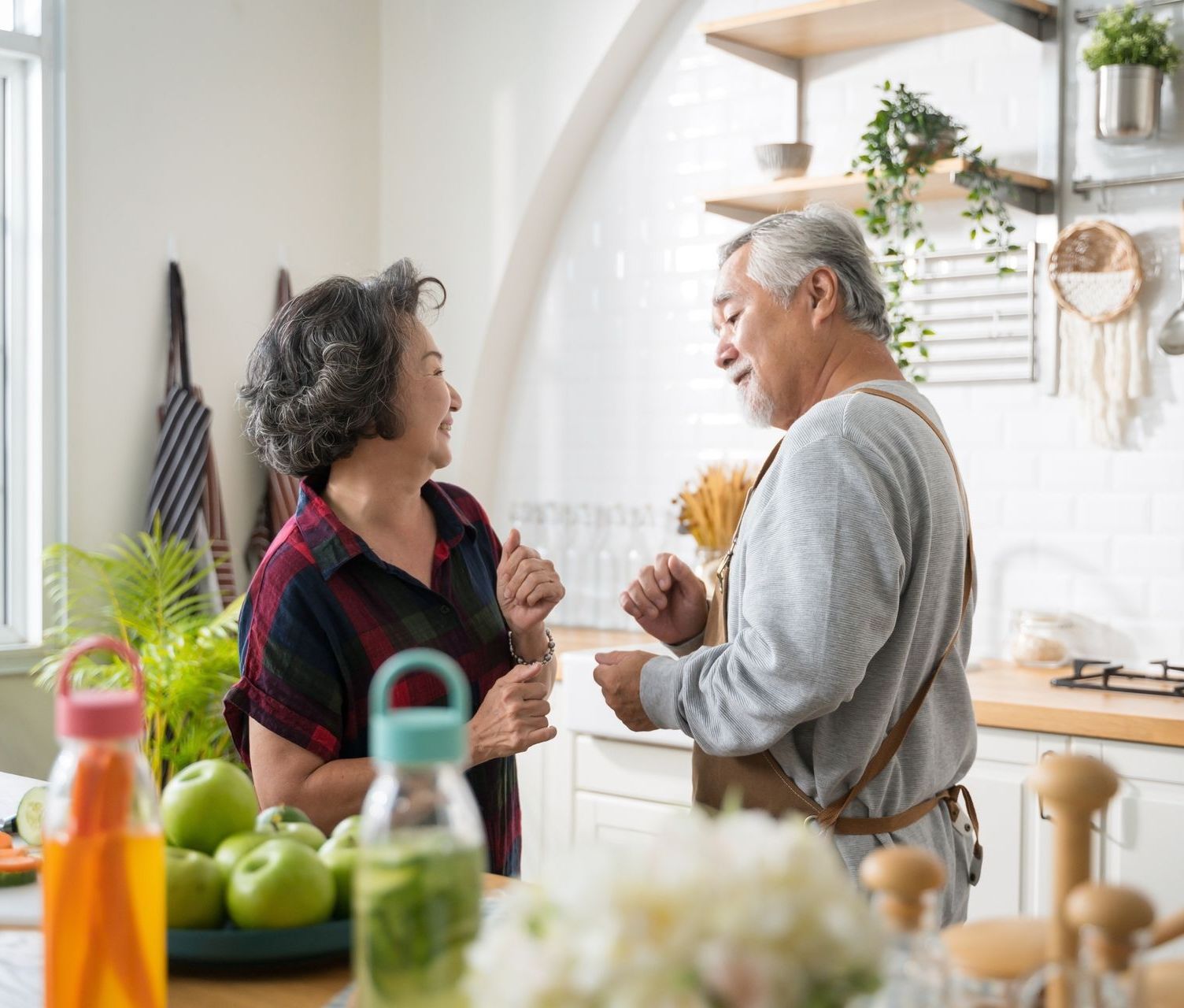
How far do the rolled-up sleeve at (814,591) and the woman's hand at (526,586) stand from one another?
13.3 inches

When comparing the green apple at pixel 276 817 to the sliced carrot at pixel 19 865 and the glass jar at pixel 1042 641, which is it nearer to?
the sliced carrot at pixel 19 865

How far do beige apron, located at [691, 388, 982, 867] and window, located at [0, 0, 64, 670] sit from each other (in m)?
2.61

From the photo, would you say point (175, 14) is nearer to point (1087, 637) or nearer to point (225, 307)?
point (225, 307)

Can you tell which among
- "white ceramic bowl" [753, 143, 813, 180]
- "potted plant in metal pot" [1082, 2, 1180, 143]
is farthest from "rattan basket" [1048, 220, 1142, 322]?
"white ceramic bowl" [753, 143, 813, 180]

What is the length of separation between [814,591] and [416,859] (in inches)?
39.9

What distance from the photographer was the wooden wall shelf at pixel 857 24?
361cm

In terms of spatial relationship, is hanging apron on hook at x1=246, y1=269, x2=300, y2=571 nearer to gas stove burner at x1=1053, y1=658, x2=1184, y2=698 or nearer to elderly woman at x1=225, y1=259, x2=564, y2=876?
elderly woman at x1=225, y1=259, x2=564, y2=876

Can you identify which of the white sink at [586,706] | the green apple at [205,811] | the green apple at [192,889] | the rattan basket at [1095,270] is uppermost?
the rattan basket at [1095,270]

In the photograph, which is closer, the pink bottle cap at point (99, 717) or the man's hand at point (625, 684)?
the pink bottle cap at point (99, 717)

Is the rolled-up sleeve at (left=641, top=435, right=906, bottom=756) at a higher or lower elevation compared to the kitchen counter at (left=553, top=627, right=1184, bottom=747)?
higher

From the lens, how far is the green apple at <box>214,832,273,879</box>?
1.27m

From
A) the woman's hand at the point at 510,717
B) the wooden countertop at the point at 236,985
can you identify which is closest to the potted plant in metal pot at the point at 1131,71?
the woman's hand at the point at 510,717

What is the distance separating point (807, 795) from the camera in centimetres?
190

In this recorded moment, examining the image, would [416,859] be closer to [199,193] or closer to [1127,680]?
[1127,680]
